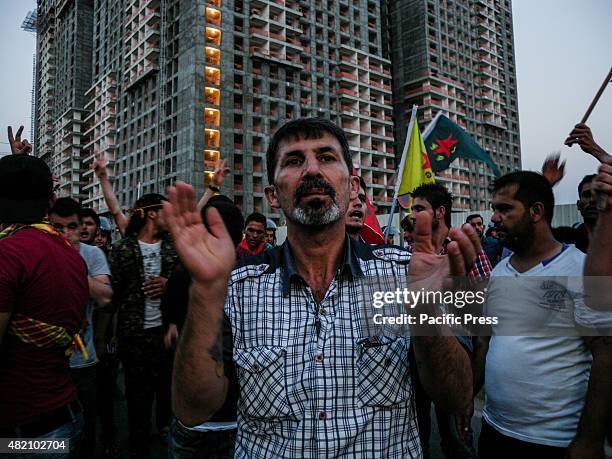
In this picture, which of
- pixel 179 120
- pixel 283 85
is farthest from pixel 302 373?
pixel 283 85

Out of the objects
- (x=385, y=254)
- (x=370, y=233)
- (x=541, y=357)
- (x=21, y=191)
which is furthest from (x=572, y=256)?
(x=370, y=233)

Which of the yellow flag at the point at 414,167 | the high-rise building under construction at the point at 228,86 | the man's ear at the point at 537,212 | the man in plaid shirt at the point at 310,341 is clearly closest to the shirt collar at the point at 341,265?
the man in plaid shirt at the point at 310,341

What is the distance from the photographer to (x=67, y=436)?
202 centimetres

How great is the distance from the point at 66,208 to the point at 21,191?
5.81ft

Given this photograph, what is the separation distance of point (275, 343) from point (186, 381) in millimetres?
352

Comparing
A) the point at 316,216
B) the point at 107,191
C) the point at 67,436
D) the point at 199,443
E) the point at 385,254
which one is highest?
the point at 107,191

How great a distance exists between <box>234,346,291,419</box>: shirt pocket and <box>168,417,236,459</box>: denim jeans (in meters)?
1.11

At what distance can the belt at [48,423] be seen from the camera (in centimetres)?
188

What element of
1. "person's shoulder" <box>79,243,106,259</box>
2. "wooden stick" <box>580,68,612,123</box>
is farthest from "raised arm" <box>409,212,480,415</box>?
"person's shoulder" <box>79,243,106,259</box>

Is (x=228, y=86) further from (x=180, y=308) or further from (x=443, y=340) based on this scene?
(x=443, y=340)

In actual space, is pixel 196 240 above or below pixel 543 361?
above

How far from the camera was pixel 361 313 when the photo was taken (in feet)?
5.33

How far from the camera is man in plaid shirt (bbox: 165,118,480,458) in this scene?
1.39 meters

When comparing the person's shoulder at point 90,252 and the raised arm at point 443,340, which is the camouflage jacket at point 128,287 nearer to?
the person's shoulder at point 90,252
